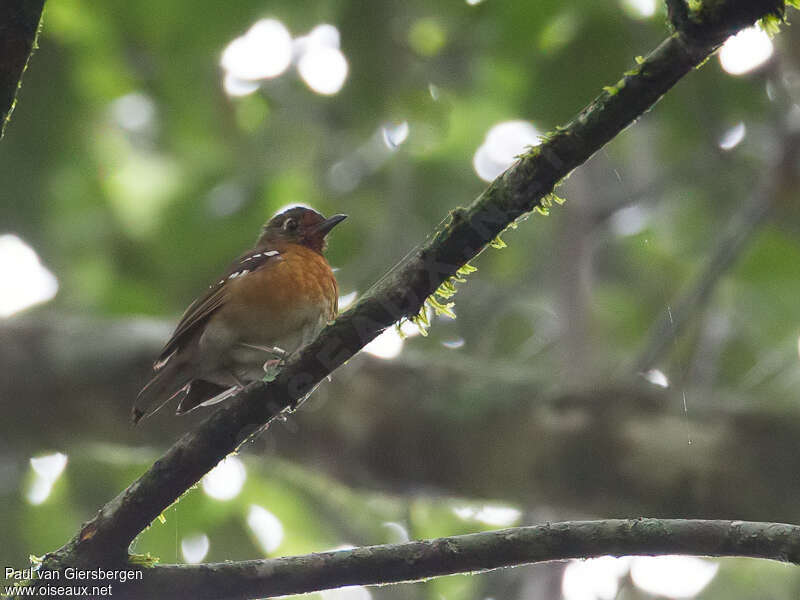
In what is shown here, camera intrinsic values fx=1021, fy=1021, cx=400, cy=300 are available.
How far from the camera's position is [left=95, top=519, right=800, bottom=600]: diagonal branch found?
8.12 ft

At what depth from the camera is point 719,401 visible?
19.2 feet

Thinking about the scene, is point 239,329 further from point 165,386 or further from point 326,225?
point 326,225

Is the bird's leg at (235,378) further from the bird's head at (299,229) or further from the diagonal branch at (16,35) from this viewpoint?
the diagonal branch at (16,35)

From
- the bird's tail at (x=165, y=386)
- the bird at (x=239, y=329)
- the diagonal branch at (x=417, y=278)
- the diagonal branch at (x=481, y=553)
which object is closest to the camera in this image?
the diagonal branch at (x=417, y=278)

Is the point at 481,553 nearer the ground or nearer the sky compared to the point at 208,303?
nearer the ground

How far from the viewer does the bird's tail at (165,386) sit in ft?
14.6

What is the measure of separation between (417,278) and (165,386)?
7.65ft

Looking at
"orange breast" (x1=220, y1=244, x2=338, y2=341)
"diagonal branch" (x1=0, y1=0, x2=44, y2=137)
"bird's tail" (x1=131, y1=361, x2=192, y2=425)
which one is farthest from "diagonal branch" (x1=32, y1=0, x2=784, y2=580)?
"orange breast" (x1=220, y1=244, x2=338, y2=341)

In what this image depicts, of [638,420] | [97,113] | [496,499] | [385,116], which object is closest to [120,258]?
[97,113]

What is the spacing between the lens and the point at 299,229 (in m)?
5.78

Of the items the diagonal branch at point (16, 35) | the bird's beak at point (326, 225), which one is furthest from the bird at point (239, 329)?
the diagonal branch at point (16, 35)
